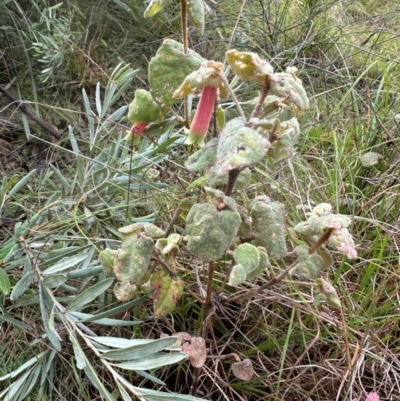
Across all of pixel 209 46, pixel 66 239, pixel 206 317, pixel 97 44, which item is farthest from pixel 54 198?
pixel 209 46

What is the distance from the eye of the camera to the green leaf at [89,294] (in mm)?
813

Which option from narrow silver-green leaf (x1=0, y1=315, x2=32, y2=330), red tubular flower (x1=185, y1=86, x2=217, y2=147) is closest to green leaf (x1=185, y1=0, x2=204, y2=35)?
red tubular flower (x1=185, y1=86, x2=217, y2=147)

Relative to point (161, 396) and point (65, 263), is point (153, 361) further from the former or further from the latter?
point (65, 263)

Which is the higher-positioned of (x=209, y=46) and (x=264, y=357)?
(x=209, y=46)

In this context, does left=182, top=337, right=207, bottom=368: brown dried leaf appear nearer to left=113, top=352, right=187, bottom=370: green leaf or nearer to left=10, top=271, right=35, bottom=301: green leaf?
left=113, top=352, right=187, bottom=370: green leaf

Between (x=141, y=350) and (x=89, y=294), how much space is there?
13 cm

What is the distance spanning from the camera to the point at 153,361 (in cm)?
75

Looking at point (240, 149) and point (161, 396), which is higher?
point (240, 149)

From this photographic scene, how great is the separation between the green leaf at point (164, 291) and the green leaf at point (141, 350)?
37 mm

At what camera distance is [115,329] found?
37.7 inches

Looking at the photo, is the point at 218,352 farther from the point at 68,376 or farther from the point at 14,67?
the point at 14,67

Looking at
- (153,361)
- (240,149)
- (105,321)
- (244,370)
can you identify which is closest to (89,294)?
(105,321)

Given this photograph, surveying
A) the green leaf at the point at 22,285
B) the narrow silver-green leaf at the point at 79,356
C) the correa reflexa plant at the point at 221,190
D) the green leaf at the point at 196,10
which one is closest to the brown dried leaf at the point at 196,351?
the correa reflexa plant at the point at 221,190

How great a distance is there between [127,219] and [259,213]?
1.17ft
